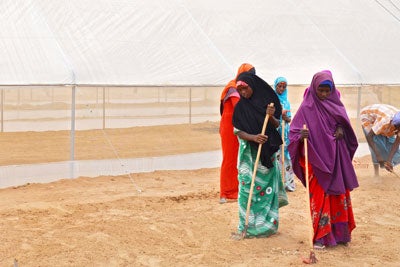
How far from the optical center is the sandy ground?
5.31m

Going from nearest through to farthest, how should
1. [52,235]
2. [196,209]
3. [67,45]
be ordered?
[52,235]
[196,209]
[67,45]

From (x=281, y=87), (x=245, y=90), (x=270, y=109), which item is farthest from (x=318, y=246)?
(x=281, y=87)

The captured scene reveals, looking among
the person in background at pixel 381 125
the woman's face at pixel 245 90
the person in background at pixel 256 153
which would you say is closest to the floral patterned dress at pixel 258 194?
the person in background at pixel 256 153

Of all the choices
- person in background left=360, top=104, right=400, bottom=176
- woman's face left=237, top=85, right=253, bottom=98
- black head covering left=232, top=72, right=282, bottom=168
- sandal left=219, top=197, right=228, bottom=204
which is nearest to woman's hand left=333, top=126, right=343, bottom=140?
black head covering left=232, top=72, right=282, bottom=168

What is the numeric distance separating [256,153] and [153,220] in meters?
1.43

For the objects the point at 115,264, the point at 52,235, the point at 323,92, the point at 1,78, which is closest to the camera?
the point at 115,264

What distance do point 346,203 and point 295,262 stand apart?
793 mm

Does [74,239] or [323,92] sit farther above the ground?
[323,92]

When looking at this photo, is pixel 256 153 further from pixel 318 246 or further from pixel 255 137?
pixel 318 246

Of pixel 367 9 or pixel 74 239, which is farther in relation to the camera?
pixel 367 9

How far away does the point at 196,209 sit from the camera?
720 centimetres

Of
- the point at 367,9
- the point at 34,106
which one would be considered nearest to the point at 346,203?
the point at 34,106

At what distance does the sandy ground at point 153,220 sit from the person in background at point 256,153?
207 mm

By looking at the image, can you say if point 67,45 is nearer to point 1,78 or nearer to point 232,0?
point 1,78
